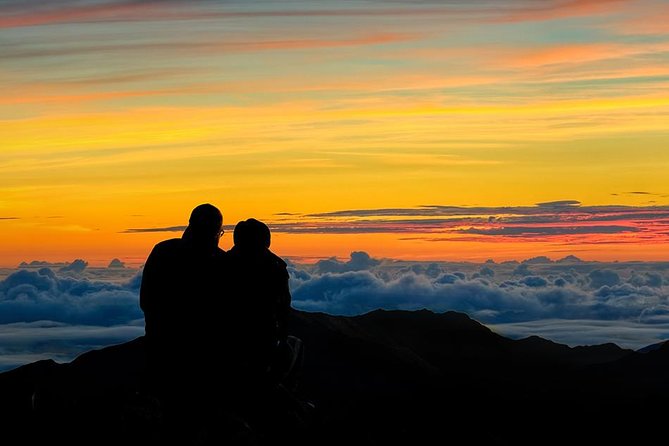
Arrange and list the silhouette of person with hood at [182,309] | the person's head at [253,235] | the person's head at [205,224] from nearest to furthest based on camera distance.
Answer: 1. the person's head at [205,224]
2. the silhouette of person with hood at [182,309]
3. the person's head at [253,235]

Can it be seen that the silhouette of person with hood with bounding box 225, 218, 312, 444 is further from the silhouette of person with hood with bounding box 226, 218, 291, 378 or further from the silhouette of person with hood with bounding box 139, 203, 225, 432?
the silhouette of person with hood with bounding box 139, 203, 225, 432

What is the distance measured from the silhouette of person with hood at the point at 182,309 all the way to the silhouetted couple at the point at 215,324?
1 centimetres

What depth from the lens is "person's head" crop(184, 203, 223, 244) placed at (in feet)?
55.5

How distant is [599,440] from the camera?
2805 cm

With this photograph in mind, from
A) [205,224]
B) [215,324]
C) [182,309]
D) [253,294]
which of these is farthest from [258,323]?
[205,224]

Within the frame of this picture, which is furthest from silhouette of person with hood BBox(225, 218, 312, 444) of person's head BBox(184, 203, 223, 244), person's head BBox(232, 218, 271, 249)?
person's head BBox(184, 203, 223, 244)

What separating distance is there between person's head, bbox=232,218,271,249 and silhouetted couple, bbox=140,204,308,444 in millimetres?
14

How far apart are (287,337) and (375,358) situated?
17394 cm

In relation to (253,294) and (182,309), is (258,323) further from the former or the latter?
(182,309)

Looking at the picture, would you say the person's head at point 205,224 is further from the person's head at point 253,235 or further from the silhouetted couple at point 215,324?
the person's head at point 253,235

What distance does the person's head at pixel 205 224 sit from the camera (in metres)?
16.9

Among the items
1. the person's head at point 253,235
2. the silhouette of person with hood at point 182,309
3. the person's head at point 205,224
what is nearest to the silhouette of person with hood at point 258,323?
the person's head at point 253,235

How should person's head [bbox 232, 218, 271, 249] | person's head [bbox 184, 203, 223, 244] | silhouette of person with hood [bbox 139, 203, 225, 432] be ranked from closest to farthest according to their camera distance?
person's head [bbox 184, 203, 223, 244] < silhouette of person with hood [bbox 139, 203, 225, 432] < person's head [bbox 232, 218, 271, 249]

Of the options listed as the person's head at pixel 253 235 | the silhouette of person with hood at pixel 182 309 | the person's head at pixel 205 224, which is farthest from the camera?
the person's head at pixel 253 235
